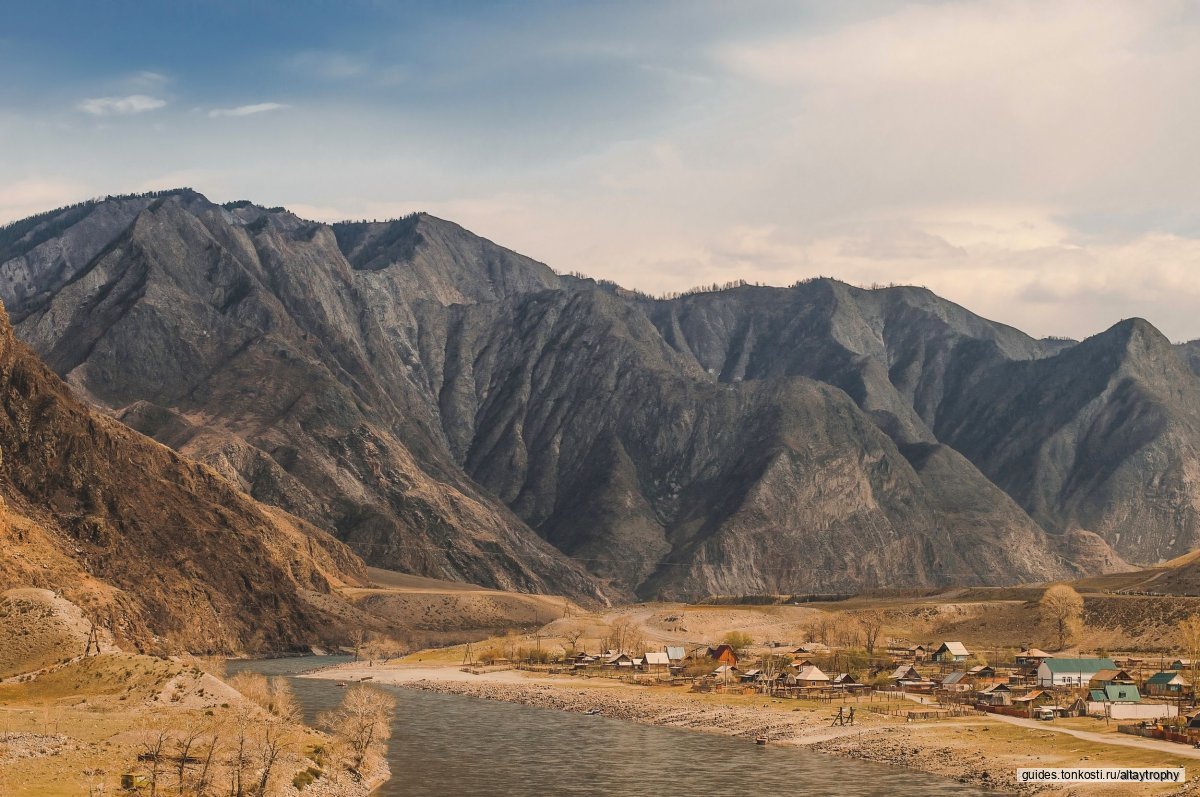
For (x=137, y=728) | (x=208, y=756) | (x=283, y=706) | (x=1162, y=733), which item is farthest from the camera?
(x=283, y=706)

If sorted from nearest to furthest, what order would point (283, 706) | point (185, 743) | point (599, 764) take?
point (185, 743) < point (599, 764) < point (283, 706)

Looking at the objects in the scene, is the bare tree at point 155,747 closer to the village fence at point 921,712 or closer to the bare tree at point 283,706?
the bare tree at point 283,706

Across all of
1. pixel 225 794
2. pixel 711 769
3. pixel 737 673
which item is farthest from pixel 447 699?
pixel 225 794

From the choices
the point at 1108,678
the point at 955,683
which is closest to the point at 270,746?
the point at 955,683

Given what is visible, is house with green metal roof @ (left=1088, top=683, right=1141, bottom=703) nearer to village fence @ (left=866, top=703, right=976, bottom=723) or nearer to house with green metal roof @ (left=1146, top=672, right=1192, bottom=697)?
house with green metal roof @ (left=1146, top=672, right=1192, bottom=697)

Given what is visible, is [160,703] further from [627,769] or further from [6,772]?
[627,769]

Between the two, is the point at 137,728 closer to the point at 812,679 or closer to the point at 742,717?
the point at 742,717
